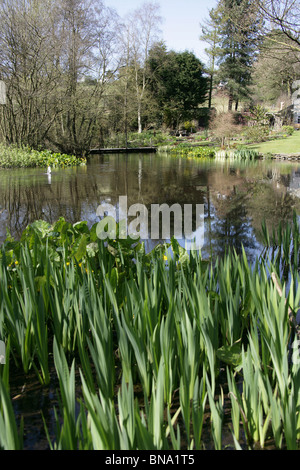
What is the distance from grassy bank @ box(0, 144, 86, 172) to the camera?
50.8ft

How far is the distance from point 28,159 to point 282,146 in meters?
16.9

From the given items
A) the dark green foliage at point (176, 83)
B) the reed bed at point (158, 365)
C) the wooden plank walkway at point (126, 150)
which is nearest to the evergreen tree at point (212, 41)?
the dark green foliage at point (176, 83)

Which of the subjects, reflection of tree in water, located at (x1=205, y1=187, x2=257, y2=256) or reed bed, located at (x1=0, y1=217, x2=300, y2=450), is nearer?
reed bed, located at (x1=0, y1=217, x2=300, y2=450)

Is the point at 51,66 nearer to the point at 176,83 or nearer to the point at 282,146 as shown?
the point at 282,146

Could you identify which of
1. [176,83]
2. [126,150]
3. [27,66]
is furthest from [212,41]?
[27,66]

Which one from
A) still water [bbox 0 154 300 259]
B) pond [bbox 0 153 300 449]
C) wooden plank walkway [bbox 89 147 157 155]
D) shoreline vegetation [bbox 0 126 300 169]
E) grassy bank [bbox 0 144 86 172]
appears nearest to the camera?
pond [bbox 0 153 300 449]

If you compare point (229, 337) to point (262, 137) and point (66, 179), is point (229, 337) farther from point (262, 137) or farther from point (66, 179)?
point (262, 137)

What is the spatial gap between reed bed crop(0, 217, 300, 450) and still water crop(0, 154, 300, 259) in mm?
2466

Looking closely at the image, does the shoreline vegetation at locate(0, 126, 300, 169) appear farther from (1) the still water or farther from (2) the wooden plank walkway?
(1) the still water

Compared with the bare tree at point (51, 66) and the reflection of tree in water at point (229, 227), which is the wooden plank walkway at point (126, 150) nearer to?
the bare tree at point (51, 66)

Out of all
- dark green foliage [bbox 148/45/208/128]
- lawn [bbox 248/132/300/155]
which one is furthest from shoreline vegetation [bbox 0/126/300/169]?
dark green foliage [bbox 148/45/208/128]

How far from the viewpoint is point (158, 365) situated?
2.00 m

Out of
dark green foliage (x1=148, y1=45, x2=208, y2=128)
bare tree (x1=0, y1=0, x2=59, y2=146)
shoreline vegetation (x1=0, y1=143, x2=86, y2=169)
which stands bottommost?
shoreline vegetation (x1=0, y1=143, x2=86, y2=169)
